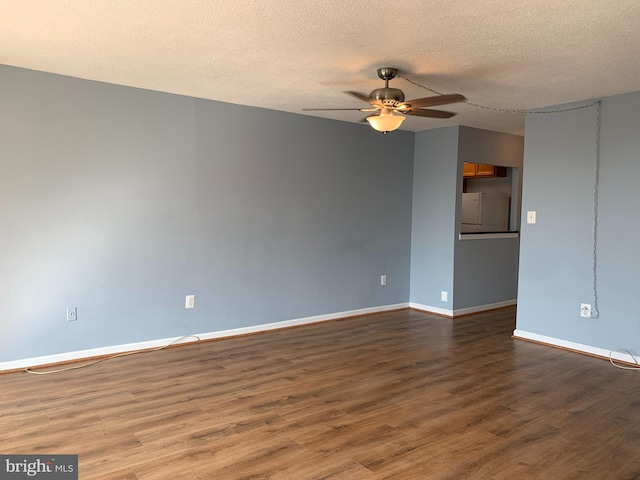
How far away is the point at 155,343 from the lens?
4121mm

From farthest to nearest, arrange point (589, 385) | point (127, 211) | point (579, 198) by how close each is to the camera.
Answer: point (579, 198)
point (127, 211)
point (589, 385)

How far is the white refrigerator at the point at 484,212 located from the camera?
600 centimetres

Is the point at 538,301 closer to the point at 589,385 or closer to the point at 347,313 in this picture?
the point at 589,385

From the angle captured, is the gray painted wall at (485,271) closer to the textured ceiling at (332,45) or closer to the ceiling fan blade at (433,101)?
the textured ceiling at (332,45)

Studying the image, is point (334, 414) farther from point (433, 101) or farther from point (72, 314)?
point (72, 314)

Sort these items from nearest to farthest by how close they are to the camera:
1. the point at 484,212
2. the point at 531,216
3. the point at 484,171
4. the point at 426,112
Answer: the point at 426,112
the point at 531,216
the point at 484,212
the point at 484,171

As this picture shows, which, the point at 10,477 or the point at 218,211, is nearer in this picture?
the point at 10,477

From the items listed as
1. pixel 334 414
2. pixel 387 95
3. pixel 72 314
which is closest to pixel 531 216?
pixel 387 95

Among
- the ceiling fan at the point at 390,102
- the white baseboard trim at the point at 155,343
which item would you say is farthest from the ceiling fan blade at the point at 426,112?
the white baseboard trim at the point at 155,343

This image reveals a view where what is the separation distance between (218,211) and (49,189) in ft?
4.52

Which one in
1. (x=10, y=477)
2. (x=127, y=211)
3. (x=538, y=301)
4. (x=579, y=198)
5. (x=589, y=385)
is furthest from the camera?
(x=538, y=301)

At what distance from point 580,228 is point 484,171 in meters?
2.45

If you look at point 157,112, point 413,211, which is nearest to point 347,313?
point 413,211

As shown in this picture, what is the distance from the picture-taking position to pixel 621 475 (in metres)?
2.21
